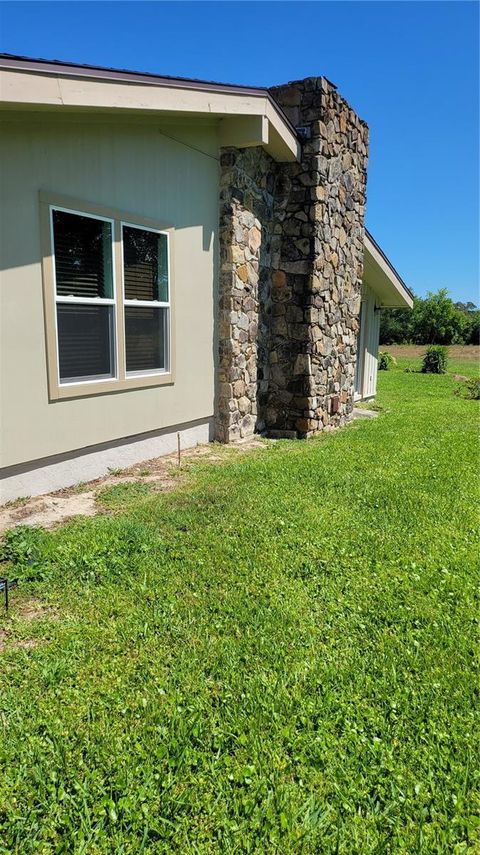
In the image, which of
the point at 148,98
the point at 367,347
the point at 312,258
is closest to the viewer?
the point at 148,98

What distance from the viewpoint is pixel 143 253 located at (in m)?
6.11

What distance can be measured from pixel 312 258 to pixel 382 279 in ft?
17.9

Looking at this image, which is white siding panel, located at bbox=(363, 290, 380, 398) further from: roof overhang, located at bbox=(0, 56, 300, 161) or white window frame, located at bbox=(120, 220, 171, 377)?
white window frame, located at bbox=(120, 220, 171, 377)

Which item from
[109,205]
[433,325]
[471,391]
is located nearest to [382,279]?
[471,391]

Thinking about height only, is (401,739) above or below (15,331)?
below

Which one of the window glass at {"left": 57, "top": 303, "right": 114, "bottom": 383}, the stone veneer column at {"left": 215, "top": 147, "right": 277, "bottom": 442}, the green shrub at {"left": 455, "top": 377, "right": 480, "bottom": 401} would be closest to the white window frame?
the window glass at {"left": 57, "top": 303, "right": 114, "bottom": 383}

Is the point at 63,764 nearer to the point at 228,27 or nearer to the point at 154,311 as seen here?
the point at 154,311

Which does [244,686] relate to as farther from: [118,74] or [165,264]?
[118,74]

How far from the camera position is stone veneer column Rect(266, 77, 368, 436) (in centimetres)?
811

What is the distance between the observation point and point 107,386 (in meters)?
5.71

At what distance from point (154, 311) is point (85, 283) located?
1.14 meters

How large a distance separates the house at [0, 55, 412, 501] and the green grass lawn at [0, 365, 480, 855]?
1584 mm

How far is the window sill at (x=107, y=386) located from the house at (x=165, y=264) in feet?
0.06

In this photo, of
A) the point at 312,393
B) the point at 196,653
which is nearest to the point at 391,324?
the point at 312,393
